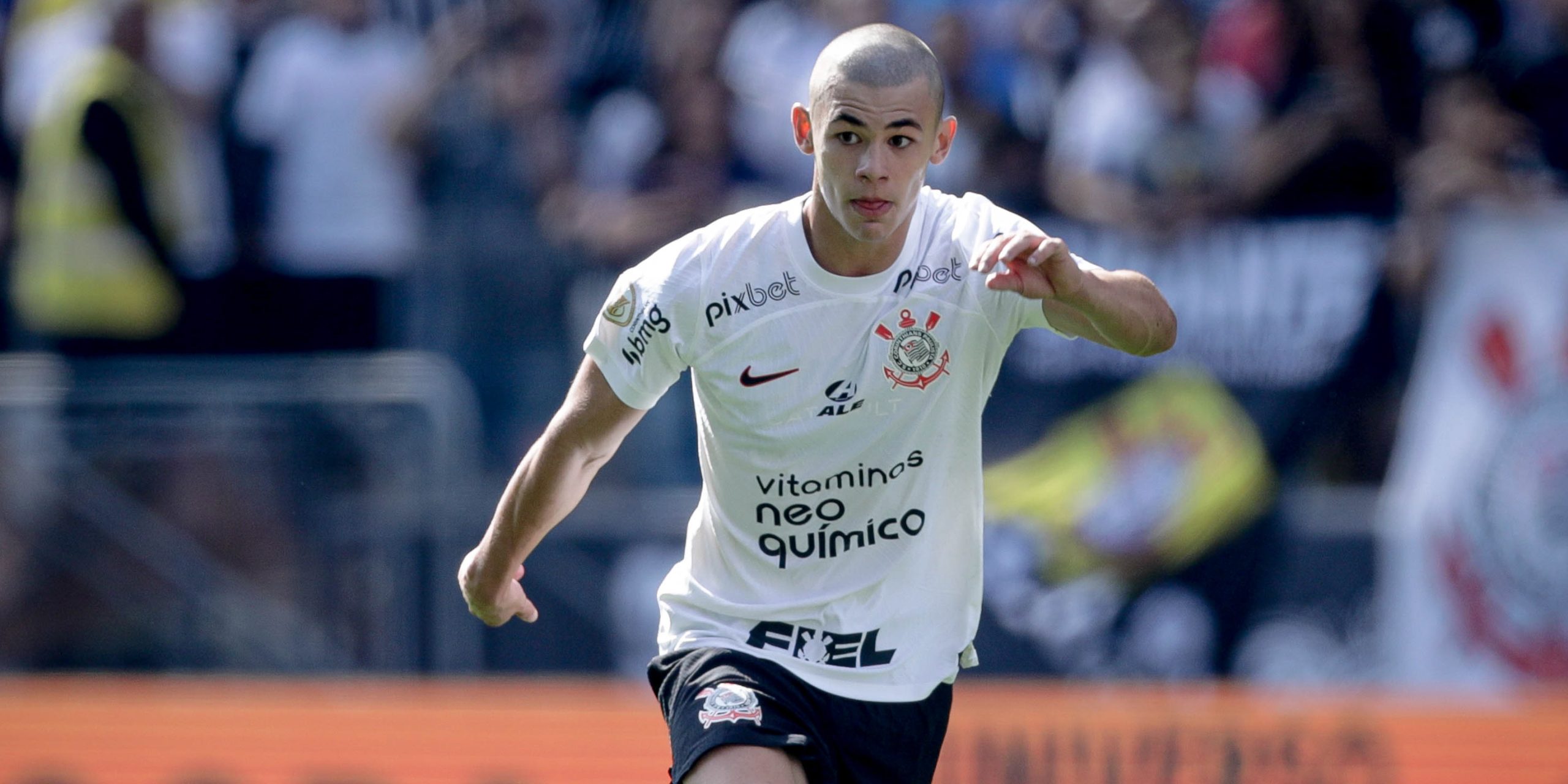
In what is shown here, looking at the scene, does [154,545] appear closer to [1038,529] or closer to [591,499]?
[591,499]

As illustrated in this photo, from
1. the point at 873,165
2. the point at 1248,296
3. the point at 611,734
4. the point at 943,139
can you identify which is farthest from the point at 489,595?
the point at 1248,296

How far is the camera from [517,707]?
786cm

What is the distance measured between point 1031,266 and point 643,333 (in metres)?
0.96

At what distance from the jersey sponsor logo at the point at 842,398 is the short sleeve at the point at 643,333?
1.16 feet

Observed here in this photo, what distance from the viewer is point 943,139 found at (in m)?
4.33

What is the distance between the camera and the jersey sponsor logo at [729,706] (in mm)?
4305

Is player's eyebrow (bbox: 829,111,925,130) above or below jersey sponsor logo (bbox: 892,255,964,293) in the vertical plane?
above

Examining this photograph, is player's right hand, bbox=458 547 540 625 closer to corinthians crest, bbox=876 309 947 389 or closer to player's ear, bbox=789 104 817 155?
corinthians crest, bbox=876 309 947 389

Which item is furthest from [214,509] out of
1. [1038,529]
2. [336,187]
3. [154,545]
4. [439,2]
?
[1038,529]

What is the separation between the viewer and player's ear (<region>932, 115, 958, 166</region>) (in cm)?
430

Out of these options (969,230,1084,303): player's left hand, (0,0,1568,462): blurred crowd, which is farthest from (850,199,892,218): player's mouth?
(0,0,1568,462): blurred crowd

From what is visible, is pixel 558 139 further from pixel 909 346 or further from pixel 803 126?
pixel 909 346

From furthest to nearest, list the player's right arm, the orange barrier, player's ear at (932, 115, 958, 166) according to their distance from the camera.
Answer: the orange barrier
the player's right arm
player's ear at (932, 115, 958, 166)

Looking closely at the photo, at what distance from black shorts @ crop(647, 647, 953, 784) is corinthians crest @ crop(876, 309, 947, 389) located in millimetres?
761
